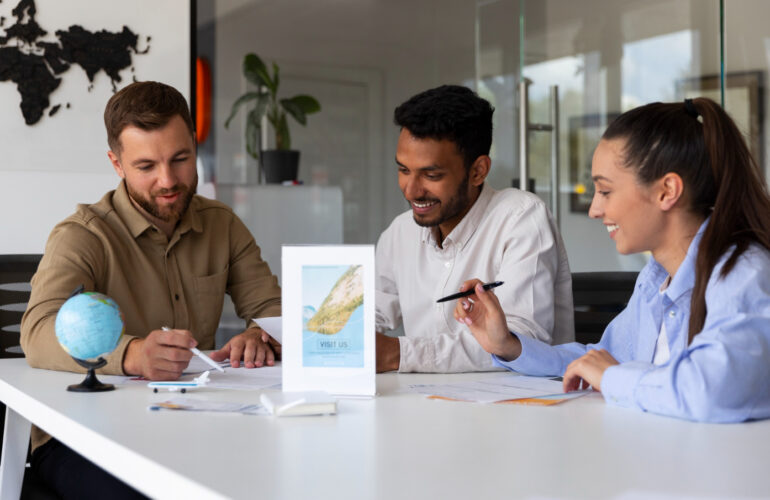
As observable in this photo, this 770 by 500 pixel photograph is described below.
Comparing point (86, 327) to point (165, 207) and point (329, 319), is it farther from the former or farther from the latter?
point (165, 207)

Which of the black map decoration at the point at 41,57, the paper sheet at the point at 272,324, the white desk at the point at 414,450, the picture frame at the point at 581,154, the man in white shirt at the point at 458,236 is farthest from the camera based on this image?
the picture frame at the point at 581,154

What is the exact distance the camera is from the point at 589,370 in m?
1.41

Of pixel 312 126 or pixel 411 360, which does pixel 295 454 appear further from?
pixel 312 126

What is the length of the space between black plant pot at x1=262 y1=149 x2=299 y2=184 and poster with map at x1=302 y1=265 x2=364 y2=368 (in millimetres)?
3699

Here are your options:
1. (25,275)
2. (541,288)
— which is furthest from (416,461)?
(25,275)

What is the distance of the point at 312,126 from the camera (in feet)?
23.9

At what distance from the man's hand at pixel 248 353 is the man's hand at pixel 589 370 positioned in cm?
69

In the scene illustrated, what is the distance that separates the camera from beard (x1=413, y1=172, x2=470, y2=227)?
222cm

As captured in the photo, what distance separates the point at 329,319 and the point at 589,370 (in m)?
0.43

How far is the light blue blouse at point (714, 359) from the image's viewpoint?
47.5 inches

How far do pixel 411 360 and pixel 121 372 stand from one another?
1.85 feet

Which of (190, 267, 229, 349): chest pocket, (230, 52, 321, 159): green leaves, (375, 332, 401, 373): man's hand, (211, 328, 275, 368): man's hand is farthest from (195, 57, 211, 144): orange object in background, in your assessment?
(375, 332, 401, 373): man's hand

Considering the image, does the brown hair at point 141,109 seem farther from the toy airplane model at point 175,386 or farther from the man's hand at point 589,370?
the man's hand at point 589,370

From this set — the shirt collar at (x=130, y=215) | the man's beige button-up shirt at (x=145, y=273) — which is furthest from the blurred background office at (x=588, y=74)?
the shirt collar at (x=130, y=215)
